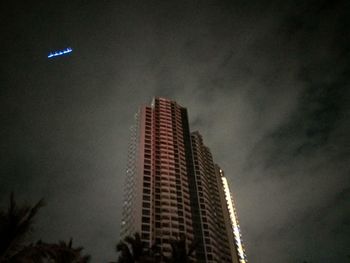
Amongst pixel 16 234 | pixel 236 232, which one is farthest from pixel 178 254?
pixel 236 232

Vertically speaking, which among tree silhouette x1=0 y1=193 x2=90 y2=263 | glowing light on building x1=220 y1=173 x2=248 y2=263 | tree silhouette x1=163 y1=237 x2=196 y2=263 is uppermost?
glowing light on building x1=220 y1=173 x2=248 y2=263

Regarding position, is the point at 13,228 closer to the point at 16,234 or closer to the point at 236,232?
the point at 16,234

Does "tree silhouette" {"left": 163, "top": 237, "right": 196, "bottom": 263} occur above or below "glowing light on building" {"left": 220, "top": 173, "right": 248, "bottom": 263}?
below

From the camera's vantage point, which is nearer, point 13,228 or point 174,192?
point 13,228

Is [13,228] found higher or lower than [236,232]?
lower

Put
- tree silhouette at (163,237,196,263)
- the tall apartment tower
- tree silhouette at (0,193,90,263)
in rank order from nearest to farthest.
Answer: tree silhouette at (0,193,90,263)
tree silhouette at (163,237,196,263)
the tall apartment tower

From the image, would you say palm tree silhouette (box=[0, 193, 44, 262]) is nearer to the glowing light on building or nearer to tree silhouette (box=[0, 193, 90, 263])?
tree silhouette (box=[0, 193, 90, 263])

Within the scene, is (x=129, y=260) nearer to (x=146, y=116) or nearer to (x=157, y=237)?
(x=157, y=237)

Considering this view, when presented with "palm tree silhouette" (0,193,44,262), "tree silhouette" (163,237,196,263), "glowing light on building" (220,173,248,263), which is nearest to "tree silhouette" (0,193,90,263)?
"palm tree silhouette" (0,193,44,262)
